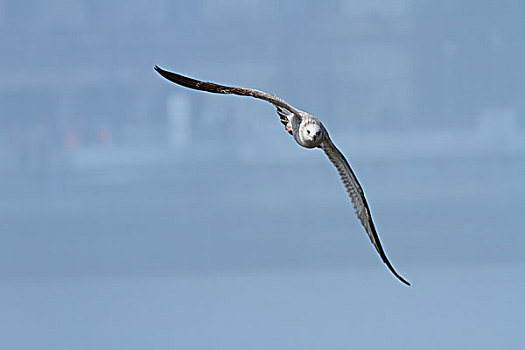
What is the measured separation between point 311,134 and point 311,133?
0.02 m

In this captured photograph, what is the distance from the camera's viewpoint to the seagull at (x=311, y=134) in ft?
66.1

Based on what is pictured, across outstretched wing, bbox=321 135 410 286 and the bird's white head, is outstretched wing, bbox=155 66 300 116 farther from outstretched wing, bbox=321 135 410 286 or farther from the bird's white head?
outstretched wing, bbox=321 135 410 286

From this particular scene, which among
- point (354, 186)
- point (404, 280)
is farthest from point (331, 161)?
point (404, 280)

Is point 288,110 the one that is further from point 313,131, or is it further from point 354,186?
point 354,186

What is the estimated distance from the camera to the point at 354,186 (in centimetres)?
2228

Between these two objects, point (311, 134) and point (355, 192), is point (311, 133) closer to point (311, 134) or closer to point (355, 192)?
point (311, 134)

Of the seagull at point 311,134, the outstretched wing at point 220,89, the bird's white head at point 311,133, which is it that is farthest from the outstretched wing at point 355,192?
the outstretched wing at point 220,89

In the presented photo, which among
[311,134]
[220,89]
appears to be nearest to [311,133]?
[311,134]

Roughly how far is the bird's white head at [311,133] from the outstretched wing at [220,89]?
1.42 ft

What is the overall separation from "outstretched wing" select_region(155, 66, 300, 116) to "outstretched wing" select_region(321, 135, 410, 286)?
4.00 feet

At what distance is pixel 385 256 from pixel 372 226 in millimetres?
889

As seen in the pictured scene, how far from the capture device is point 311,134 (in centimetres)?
1991

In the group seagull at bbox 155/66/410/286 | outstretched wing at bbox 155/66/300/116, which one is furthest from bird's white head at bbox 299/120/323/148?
outstretched wing at bbox 155/66/300/116

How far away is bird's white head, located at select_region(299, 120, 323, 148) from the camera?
1991 cm
